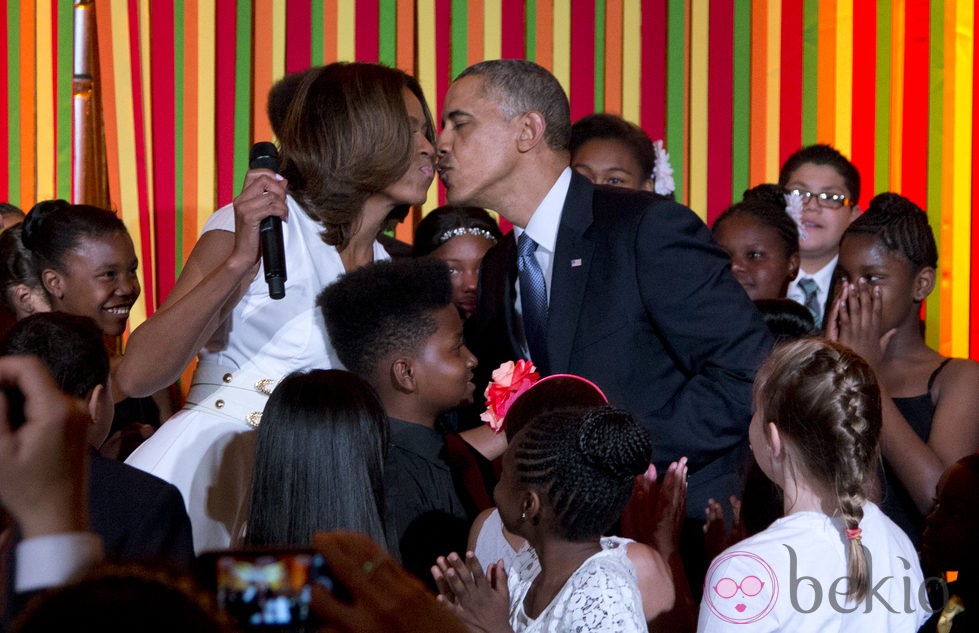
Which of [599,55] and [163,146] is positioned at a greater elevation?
[599,55]

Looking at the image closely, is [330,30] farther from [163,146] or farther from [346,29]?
[163,146]

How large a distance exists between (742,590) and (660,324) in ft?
2.72

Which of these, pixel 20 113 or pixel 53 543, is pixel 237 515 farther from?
pixel 20 113

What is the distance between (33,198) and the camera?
479 cm

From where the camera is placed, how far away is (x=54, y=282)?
3592mm

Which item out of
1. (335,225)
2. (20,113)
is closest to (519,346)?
(335,225)

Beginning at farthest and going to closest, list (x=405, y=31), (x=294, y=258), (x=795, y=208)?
(x=405, y=31)
(x=795, y=208)
(x=294, y=258)

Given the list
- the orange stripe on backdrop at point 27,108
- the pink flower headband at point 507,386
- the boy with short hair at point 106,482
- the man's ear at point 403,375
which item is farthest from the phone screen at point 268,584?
the orange stripe on backdrop at point 27,108

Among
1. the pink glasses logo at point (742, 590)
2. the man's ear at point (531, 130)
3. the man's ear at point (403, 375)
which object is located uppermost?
the man's ear at point (531, 130)

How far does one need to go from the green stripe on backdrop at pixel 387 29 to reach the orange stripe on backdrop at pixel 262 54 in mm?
399

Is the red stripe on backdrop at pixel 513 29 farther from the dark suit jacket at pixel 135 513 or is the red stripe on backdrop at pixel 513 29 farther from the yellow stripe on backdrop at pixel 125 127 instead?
the dark suit jacket at pixel 135 513

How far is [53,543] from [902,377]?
2.72 meters

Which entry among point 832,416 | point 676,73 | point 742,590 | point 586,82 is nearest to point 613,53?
point 586,82

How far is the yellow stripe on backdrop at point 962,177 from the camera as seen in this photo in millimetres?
4977
